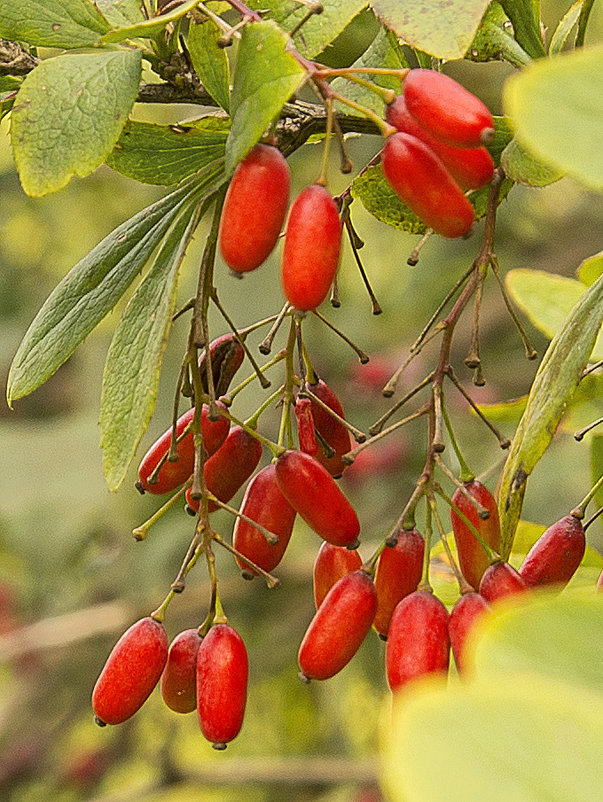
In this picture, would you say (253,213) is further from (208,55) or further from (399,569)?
(399,569)

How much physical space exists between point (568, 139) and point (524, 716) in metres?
0.19

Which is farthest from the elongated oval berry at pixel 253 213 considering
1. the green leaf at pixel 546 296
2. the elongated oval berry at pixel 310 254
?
the green leaf at pixel 546 296

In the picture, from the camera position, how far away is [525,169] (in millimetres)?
760

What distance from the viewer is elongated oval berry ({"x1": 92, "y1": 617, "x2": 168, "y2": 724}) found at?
31.2 inches

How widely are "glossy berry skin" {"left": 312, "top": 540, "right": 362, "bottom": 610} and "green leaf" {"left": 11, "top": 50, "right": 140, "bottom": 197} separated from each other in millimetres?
316

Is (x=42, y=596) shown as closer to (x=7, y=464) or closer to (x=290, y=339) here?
(x=7, y=464)

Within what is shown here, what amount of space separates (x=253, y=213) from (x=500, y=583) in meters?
0.27

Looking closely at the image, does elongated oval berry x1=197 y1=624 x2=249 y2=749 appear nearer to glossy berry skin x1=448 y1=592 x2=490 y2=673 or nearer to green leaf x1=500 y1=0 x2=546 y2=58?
glossy berry skin x1=448 y1=592 x2=490 y2=673

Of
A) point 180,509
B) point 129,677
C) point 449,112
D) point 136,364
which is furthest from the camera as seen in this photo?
point 180,509

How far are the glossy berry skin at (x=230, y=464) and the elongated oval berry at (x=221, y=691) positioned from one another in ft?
0.38

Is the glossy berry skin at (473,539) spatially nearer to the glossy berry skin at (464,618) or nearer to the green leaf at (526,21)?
the glossy berry skin at (464,618)

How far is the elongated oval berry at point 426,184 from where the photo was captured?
0.61 meters

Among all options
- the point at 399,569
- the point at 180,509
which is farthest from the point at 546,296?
the point at 180,509

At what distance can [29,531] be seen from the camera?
2797 millimetres
